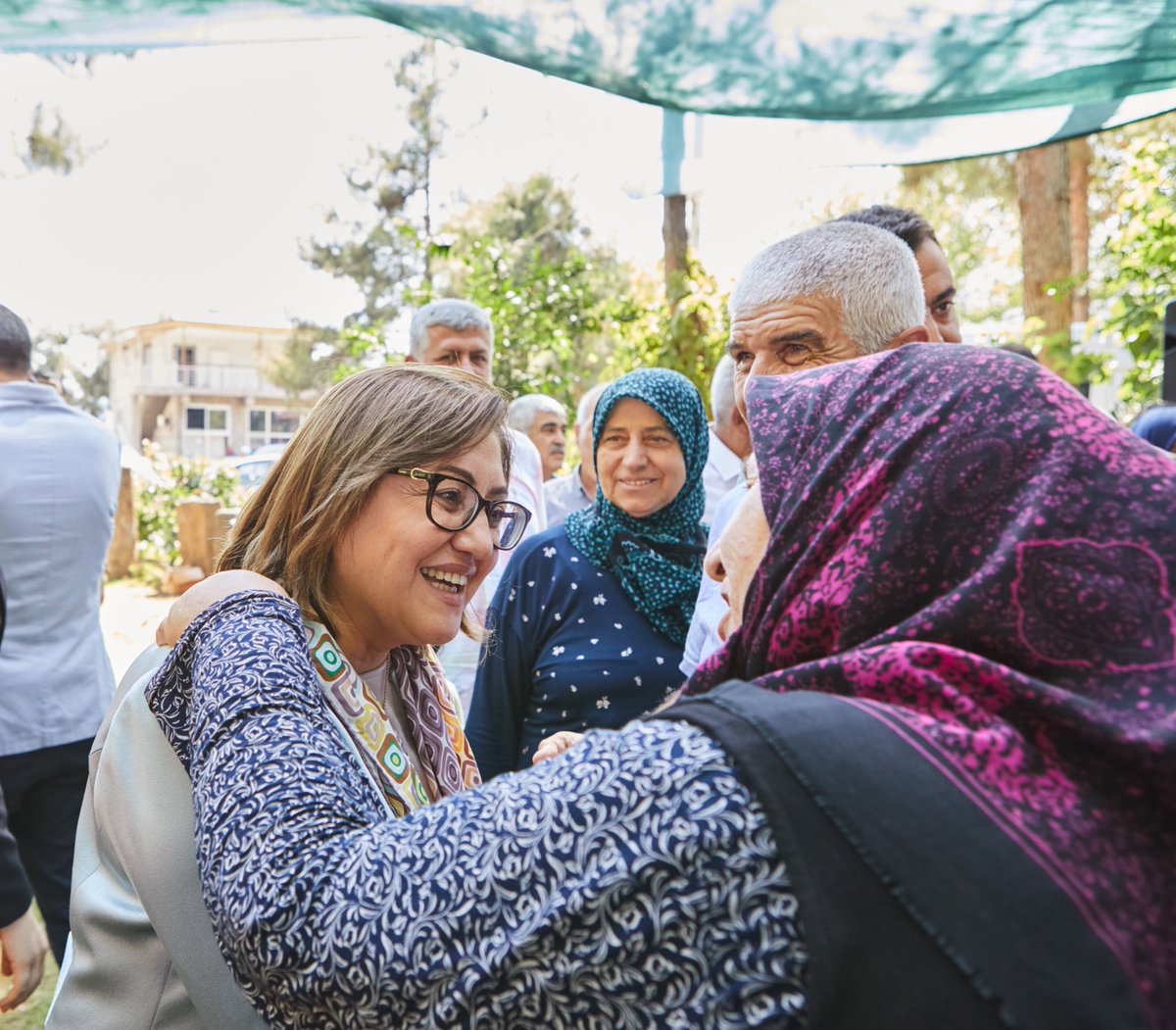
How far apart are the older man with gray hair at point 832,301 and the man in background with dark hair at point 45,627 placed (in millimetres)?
2478

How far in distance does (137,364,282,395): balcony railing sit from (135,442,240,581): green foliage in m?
37.6

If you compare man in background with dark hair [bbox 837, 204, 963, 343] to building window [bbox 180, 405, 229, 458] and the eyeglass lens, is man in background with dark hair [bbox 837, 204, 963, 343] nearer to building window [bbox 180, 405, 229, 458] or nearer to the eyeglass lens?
the eyeglass lens

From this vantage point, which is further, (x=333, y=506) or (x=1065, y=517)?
(x=333, y=506)

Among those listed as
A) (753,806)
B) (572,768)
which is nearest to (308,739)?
(572,768)

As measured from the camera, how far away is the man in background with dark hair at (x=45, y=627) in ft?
11.0

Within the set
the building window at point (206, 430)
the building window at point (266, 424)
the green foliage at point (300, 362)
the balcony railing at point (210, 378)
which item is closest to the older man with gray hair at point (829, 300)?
the green foliage at point (300, 362)

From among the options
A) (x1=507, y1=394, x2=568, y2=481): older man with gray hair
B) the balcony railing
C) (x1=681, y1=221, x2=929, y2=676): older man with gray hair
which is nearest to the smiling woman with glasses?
(x1=681, y1=221, x2=929, y2=676): older man with gray hair

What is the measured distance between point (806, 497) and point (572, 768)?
39 cm

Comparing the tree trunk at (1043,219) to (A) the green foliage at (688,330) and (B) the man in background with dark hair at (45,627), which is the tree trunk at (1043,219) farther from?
(B) the man in background with dark hair at (45,627)

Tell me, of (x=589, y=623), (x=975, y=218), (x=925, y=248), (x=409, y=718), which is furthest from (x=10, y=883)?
(x=975, y=218)

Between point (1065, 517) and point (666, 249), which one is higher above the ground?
point (666, 249)

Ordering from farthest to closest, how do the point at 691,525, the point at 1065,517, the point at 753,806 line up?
the point at 691,525
the point at 1065,517
the point at 753,806

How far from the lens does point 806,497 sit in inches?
42.3

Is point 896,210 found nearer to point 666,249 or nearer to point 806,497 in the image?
point 806,497
